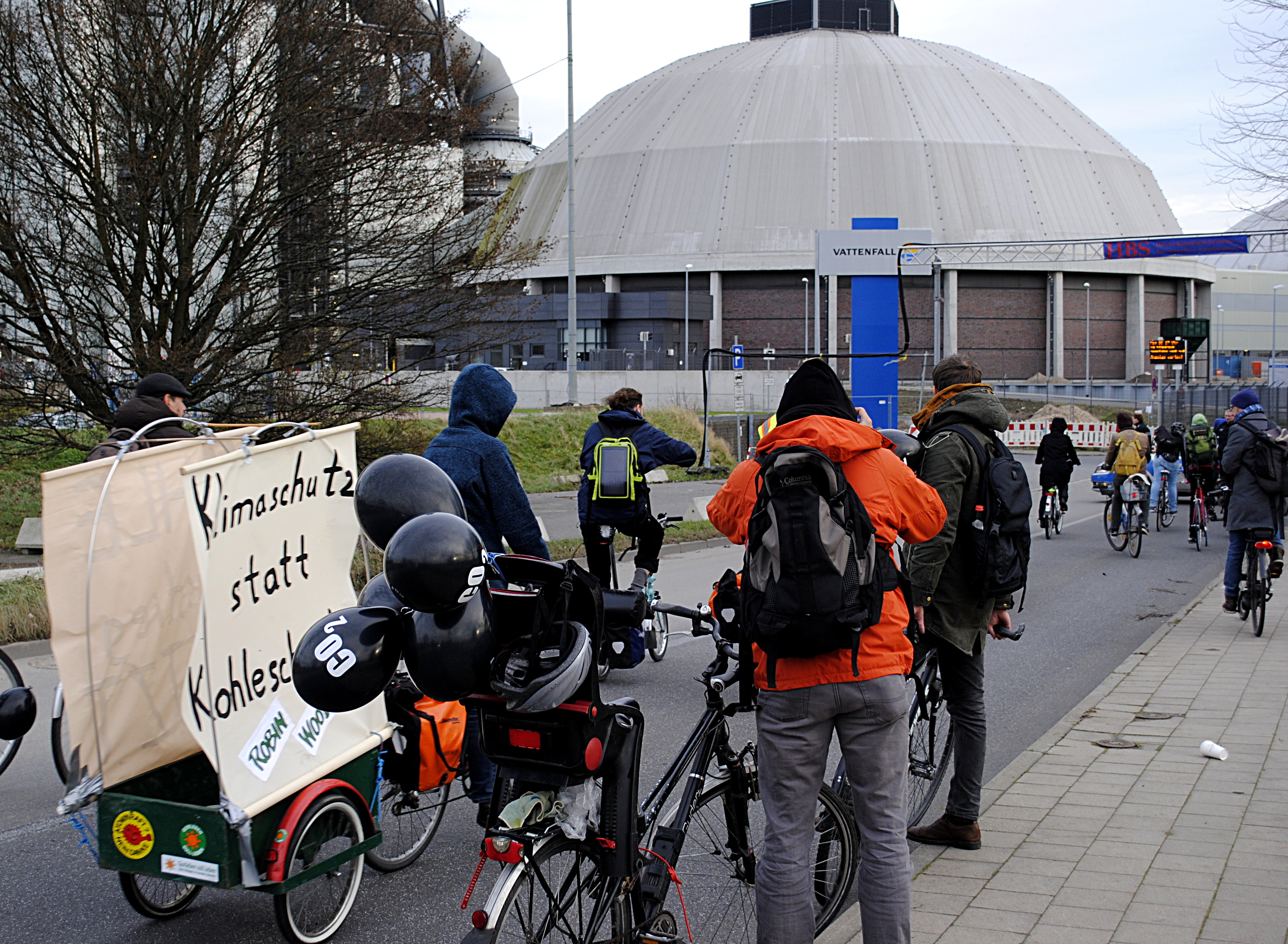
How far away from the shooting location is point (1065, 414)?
5194 centimetres

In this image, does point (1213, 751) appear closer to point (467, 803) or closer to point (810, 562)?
point (467, 803)

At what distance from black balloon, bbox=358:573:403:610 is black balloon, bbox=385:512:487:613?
55 cm

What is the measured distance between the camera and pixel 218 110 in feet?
47.6

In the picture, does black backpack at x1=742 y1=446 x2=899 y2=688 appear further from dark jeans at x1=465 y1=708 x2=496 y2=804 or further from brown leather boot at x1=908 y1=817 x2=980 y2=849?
brown leather boot at x1=908 y1=817 x2=980 y2=849

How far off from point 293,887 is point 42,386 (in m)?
12.1

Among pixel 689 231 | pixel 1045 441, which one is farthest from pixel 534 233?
pixel 1045 441

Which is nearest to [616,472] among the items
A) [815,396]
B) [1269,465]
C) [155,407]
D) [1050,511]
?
[155,407]

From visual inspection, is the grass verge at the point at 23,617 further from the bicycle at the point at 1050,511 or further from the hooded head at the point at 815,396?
the bicycle at the point at 1050,511

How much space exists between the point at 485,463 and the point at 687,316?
63926 mm

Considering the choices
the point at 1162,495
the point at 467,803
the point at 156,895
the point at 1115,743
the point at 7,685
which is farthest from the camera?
the point at 1162,495

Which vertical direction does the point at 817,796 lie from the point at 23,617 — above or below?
above

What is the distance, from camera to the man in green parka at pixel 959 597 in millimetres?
4961

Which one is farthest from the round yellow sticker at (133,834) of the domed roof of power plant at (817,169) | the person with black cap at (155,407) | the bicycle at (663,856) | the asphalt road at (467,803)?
the domed roof of power plant at (817,169)

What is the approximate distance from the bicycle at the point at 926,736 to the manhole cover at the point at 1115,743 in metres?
1.52
